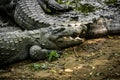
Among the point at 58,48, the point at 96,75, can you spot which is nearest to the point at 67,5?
the point at 58,48

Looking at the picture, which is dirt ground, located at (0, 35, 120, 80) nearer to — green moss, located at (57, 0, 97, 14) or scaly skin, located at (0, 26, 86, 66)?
scaly skin, located at (0, 26, 86, 66)

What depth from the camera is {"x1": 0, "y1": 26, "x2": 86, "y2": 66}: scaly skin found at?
6.29 m

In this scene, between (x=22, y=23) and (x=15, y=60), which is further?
(x=22, y=23)

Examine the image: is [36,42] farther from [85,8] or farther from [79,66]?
[85,8]

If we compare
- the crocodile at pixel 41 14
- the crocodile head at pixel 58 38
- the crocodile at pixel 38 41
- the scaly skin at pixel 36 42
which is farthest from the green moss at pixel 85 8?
the crocodile head at pixel 58 38

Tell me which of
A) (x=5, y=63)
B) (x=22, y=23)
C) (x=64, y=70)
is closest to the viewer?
(x=64, y=70)

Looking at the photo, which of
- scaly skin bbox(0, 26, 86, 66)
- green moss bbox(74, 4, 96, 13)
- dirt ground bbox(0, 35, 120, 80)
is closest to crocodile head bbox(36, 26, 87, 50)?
scaly skin bbox(0, 26, 86, 66)

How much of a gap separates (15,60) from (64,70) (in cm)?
108

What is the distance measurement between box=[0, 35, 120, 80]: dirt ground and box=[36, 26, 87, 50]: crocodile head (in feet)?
0.47

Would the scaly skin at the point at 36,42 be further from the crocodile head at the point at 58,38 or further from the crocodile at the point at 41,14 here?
the crocodile at the point at 41,14

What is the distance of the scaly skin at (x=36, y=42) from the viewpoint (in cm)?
629

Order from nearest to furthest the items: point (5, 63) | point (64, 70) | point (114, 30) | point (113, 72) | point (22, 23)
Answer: point (113, 72), point (64, 70), point (5, 63), point (114, 30), point (22, 23)

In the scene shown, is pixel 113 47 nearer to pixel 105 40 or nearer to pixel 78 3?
pixel 105 40

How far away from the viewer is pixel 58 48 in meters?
6.66
